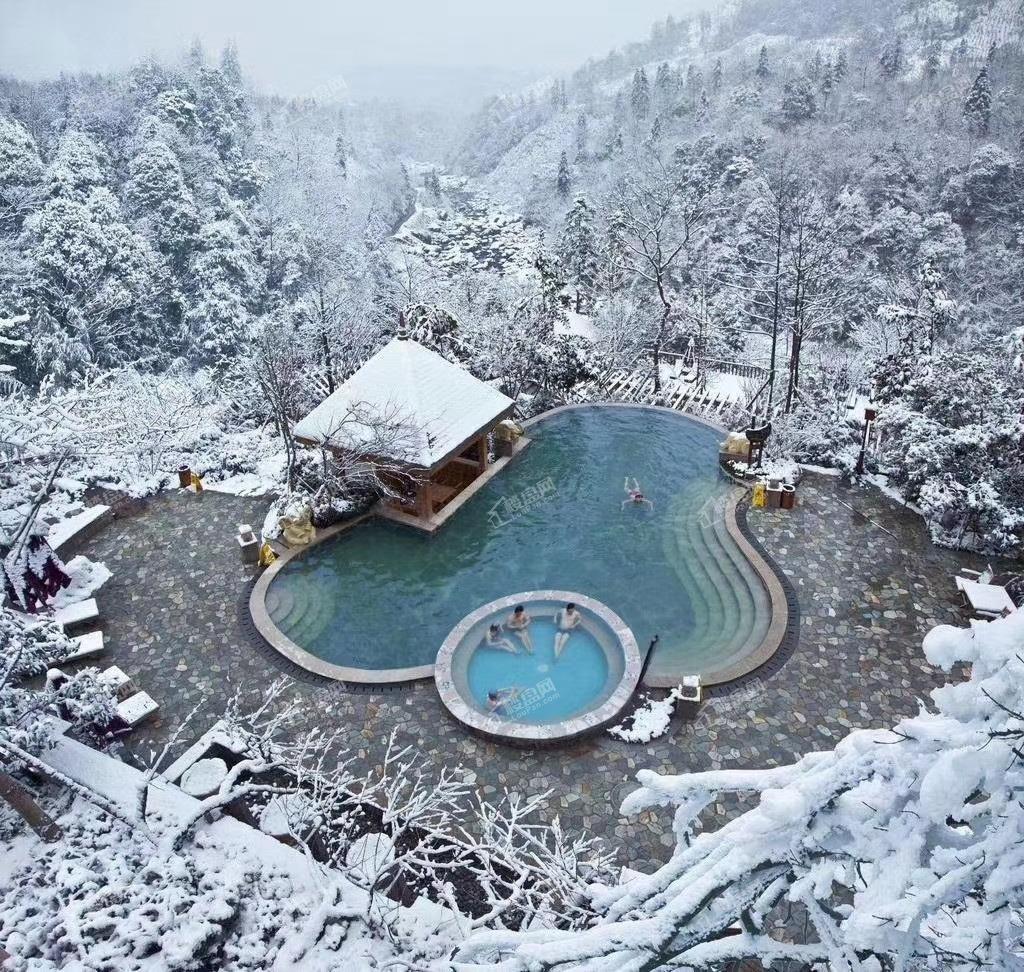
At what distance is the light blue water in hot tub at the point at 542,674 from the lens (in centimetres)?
1130

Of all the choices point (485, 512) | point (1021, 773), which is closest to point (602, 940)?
point (1021, 773)

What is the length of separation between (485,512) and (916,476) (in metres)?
9.53

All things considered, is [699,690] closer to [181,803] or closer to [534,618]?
[534,618]

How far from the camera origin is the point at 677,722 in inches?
416

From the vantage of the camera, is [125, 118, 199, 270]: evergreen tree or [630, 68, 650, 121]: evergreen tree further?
[630, 68, 650, 121]: evergreen tree

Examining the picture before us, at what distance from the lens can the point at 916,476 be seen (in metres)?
14.4

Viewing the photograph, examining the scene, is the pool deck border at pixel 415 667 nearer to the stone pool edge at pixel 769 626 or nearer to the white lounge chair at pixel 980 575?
the stone pool edge at pixel 769 626

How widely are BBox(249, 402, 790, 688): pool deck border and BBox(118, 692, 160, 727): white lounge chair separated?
2.15 m

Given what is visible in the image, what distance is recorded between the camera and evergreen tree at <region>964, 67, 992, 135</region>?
1773 inches

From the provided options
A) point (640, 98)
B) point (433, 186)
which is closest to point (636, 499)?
point (433, 186)

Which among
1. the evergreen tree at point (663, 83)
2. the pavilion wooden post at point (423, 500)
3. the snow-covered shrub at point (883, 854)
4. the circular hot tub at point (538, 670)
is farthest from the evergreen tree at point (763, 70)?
the snow-covered shrub at point (883, 854)

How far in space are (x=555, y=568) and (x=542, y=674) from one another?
2.85 metres

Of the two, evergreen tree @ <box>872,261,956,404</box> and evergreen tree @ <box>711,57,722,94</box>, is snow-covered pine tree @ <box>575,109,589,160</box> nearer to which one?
evergreen tree @ <box>711,57,722,94</box>

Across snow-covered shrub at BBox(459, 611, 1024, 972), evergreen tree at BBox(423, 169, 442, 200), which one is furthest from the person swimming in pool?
evergreen tree at BBox(423, 169, 442, 200)
